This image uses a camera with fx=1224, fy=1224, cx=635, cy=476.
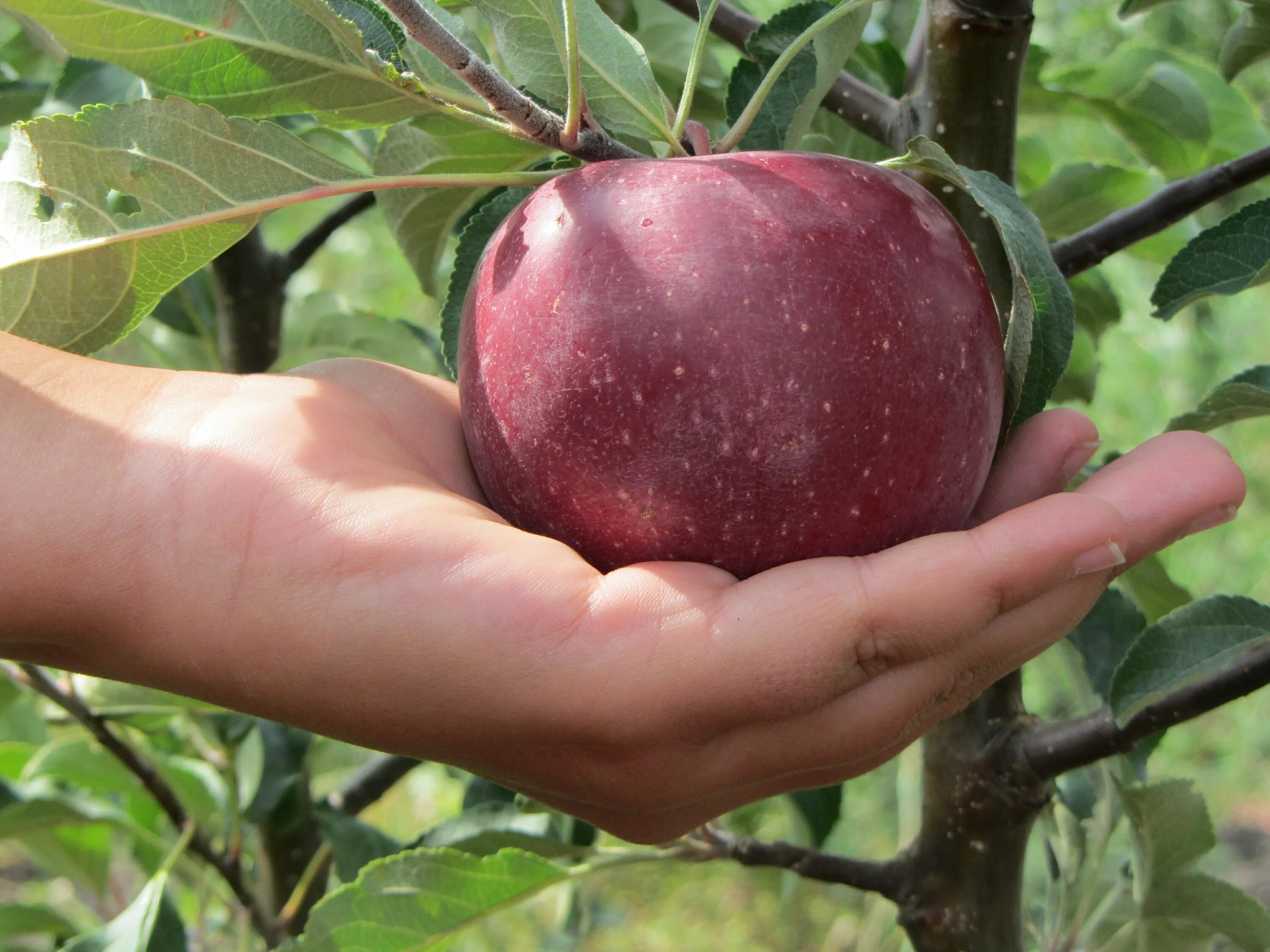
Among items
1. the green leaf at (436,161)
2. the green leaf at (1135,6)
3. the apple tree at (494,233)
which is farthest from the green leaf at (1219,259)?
the green leaf at (436,161)

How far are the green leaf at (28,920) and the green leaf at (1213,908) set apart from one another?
99 cm

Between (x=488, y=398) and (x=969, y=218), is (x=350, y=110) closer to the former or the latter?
(x=488, y=398)

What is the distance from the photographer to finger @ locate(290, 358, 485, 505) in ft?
2.61

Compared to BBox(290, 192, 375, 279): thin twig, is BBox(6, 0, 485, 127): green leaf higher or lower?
higher

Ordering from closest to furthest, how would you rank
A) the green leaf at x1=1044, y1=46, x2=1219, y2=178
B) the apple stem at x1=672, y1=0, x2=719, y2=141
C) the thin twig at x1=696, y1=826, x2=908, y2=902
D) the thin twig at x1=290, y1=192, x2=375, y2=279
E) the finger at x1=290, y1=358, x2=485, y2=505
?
the apple stem at x1=672, y1=0, x2=719, y2=141
the finger at x1=290, y1=358, x2=485, y2=505
the thin twig at x1=696, y1=826, x2=908, y2=902
the green leaf at x1=1044, y1=46, x2=1219, y2=178
the thin twig at x1=290, y1=192, x2=375, y2=279

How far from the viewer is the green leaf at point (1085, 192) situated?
1.05 m

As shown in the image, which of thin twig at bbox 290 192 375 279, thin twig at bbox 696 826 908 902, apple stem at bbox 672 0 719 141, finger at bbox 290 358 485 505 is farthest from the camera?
thin twig at bbox 290 192 375 279

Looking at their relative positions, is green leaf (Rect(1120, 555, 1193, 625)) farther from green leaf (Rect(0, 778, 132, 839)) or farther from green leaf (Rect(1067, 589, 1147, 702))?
green leaf (Rect(0, 778, 132, 839))

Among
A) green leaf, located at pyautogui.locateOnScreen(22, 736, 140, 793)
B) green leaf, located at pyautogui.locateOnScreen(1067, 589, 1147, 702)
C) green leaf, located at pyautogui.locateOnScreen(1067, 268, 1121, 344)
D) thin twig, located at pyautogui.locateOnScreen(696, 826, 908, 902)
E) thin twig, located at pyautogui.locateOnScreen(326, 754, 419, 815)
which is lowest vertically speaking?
thin twig, located at pyautogui.locateOnScreen(326, 754, 419, 815)

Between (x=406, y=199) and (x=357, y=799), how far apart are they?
23.9 inches

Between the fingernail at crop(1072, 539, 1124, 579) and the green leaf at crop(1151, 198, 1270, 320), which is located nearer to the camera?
the fingernail at crop(1072, 539, 1124, 579)

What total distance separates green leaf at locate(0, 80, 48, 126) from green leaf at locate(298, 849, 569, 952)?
0.72 metres

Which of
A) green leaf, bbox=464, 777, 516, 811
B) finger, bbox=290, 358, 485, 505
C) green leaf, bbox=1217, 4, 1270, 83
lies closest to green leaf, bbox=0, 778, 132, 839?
green leaf, bbox=464, 777, 516, 811

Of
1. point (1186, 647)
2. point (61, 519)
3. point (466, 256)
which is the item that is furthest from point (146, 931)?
point (1186, 647)
